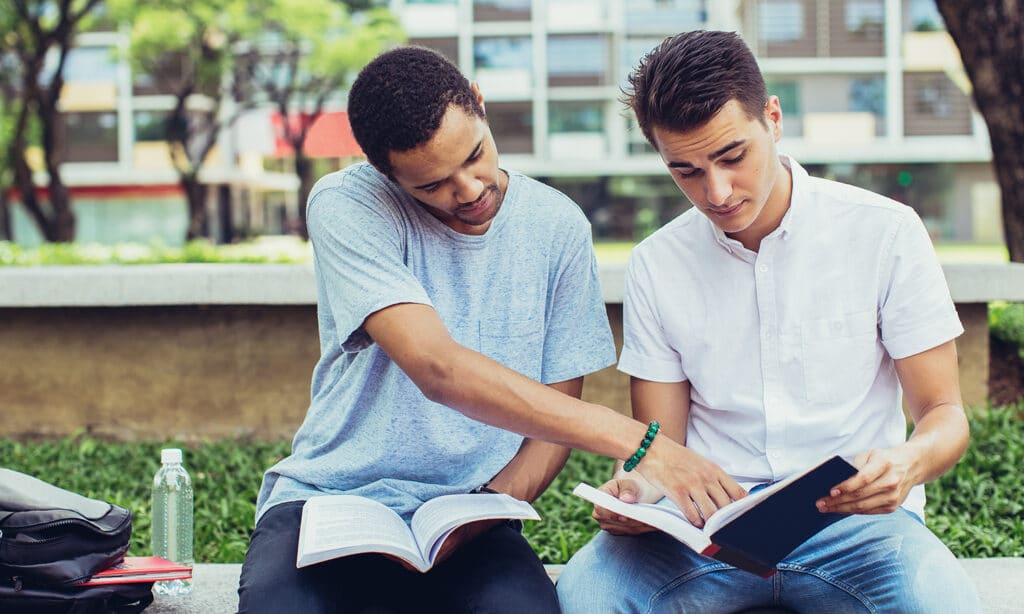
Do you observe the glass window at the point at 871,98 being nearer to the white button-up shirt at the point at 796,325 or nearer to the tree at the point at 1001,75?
the tree at the point at 1001,75

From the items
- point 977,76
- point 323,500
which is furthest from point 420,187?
point 977,76

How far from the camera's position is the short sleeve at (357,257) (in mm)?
2352

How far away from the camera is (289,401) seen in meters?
5.31

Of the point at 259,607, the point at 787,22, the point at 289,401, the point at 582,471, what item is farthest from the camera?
the point at 787,22

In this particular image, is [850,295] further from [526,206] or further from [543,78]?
[543,78]

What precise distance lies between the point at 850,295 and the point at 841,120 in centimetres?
3924

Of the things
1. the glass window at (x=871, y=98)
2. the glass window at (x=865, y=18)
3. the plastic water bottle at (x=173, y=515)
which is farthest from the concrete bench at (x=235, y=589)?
the glass window at (x=871, y=98)

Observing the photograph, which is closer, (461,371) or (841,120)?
(461,371)

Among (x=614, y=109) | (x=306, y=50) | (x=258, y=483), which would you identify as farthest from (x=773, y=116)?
(x=614, y=109)

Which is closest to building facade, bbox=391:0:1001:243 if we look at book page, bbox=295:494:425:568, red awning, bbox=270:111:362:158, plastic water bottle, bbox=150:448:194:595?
red awning, bbox=270:111:362:158

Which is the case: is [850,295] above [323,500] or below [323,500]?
above

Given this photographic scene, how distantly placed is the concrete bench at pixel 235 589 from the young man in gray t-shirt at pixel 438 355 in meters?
0.42

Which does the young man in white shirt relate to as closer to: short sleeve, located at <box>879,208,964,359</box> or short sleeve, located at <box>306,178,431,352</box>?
short sleeve, located at <box>879,208,964,359</box>

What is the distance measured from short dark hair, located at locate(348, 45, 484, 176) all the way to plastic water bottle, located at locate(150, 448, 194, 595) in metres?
1.21
